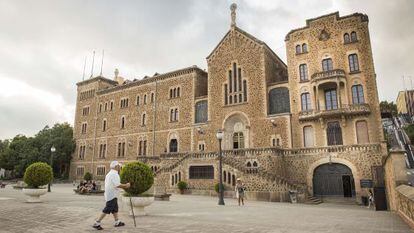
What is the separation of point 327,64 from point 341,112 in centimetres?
554

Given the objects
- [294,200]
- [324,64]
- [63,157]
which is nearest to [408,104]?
[324,64]

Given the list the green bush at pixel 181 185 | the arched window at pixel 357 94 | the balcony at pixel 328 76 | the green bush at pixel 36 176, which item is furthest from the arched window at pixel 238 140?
the green bush at pixel 36 176

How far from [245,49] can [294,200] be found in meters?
18.1

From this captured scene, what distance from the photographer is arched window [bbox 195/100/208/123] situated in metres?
35.2

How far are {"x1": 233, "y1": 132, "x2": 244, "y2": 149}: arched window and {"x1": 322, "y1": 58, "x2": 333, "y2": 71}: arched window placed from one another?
11081mm

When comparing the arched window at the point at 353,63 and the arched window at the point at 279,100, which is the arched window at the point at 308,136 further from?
the arched window at the point at 353,63

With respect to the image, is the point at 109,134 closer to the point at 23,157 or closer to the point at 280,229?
the point at 23,157

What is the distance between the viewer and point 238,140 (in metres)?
32.1

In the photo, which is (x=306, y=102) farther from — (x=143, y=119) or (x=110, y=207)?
(x=110, y=207)

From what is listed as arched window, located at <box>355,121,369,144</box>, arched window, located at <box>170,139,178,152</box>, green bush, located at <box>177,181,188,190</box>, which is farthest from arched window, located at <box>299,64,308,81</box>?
arched window, located at <box>170,139,178,152</box>

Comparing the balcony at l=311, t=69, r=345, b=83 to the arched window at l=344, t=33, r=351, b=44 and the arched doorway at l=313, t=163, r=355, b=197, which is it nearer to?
the arched window at l=344, t=33, r=351, b=44

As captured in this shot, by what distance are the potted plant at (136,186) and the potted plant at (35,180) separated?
759 cm

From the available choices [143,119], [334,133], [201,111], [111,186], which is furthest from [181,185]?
[111,186]

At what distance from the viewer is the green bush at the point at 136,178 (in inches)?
447
